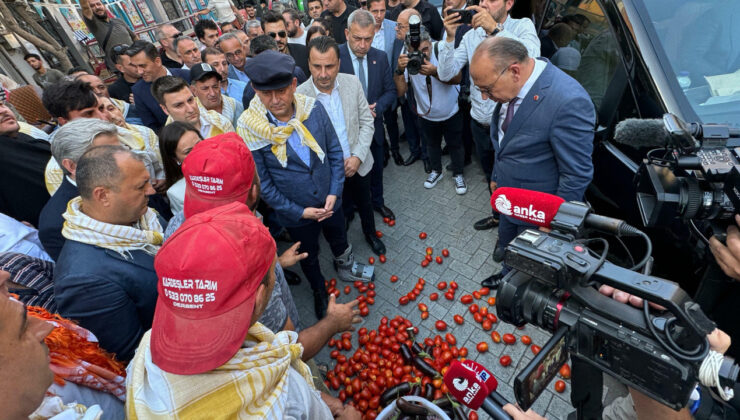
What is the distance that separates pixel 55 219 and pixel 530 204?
2795 mm

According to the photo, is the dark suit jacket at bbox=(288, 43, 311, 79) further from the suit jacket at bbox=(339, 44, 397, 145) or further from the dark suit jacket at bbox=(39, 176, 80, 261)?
the dark suit jacket at bbox=(39, 176, 80, 261)

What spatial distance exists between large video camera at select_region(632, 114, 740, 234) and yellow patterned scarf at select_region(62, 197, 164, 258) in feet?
8.73

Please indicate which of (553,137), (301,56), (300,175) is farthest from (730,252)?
(301,56)

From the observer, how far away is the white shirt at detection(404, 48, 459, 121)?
13.7 ft

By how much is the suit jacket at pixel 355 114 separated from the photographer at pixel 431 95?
789 millimetres

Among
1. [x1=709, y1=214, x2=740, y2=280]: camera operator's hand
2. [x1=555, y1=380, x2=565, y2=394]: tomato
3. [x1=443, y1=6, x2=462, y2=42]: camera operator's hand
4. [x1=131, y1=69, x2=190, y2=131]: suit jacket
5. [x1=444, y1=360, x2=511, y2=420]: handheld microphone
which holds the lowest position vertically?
[x1=555, y1=380, x2=565, y2=394]: tomato

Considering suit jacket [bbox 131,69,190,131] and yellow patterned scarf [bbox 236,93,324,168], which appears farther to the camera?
suit jacket [bbox 131,69,190,131]

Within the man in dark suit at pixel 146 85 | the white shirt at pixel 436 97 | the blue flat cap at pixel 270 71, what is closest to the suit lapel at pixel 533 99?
the blue flat cap at pixel 270 71

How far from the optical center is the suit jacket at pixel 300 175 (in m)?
2.94

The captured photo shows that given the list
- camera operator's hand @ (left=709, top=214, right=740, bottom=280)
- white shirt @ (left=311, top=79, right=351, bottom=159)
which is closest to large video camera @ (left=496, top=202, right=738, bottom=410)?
camera operator's hand @ (left=709, top=214, right=740, bottom=280)

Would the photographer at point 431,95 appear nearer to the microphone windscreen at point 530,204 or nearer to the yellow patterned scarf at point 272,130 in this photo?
the yellow patterned scarf at point 272,130

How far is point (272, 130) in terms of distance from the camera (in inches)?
109

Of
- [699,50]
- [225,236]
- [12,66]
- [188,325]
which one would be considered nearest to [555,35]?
[699,50]

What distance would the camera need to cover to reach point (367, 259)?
4.27 meters
